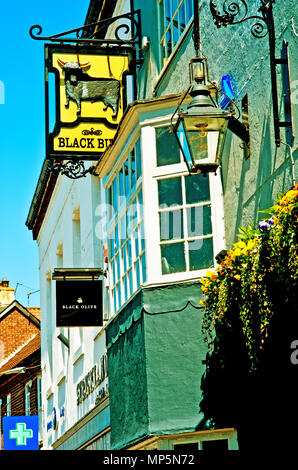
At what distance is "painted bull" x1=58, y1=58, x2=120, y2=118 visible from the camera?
1439 centimetres

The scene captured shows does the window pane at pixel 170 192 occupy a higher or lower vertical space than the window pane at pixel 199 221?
higher

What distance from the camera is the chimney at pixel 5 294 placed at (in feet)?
159

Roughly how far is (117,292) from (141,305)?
2.22 metres

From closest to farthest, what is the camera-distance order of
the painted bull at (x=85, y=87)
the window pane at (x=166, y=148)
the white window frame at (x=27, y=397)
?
the window pane at (x=166, y=148) < the painted bull at (x=85, y=87) < the white window frame at (x=27, y=397)

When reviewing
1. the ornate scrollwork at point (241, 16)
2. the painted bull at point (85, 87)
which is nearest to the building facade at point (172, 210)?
the ornate scrollwork at point (241, 16)

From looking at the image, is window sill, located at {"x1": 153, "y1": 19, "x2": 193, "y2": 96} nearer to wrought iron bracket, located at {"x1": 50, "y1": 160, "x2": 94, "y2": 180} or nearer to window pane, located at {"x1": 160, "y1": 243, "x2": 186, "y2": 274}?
wrought iron bracket, located at {"x1": 50, "y1": 160, "x2": 94, "y2": 180}

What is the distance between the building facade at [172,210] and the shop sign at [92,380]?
2.55 m

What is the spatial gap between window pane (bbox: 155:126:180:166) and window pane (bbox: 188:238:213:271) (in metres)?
1.13

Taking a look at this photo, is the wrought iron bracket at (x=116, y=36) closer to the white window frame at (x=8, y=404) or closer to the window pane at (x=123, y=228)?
the window pane at (x=123, y=228)

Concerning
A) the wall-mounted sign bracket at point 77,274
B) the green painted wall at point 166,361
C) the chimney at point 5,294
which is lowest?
the green painted wall at point 166,361

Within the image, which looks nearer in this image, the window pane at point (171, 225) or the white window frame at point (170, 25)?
the window pane at point (171, 225)

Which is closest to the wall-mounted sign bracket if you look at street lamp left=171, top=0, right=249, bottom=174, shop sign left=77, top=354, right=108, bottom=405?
shop sign left=77, top=354, right=108, bottom=405
